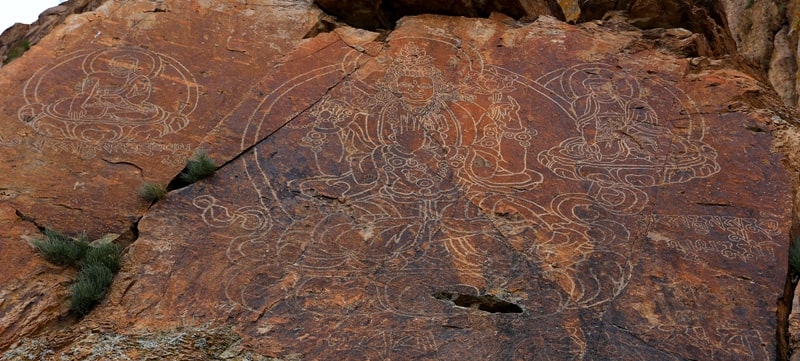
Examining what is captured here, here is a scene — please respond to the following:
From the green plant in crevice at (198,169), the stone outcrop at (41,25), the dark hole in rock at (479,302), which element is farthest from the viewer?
the stone outcrop at (41,25)

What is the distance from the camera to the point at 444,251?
5645mm

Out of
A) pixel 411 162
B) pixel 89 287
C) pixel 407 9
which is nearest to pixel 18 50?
pixel 407 9

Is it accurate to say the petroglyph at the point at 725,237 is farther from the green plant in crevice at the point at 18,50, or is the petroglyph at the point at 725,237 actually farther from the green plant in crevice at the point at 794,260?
the green plant in crevice at the point at 18,50

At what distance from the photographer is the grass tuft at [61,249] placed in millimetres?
5180

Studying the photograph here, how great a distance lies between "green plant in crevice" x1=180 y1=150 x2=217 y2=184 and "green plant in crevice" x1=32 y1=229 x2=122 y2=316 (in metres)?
0.88

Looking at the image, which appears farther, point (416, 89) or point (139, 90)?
point (416, 89)

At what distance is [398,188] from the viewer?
631 cm

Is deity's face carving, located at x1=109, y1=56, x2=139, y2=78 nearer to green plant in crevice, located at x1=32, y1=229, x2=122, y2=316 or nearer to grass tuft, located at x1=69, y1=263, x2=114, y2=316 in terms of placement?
green plant in crevice, located at x1=32, y1=229, x2=122, y2=316

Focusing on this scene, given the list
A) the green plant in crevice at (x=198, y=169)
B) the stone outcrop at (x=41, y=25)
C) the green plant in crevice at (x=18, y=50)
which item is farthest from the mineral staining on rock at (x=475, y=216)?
the green plant in crevice at (x=18, y=50)

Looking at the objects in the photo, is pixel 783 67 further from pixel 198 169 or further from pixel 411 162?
pixel 198 169

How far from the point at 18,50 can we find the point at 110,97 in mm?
3086

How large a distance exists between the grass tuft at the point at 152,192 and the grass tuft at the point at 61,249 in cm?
71

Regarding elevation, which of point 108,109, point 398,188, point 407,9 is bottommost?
point 398,188

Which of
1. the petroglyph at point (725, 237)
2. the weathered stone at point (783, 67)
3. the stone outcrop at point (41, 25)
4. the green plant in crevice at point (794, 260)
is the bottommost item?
the weathered stone at point (783, 67)
